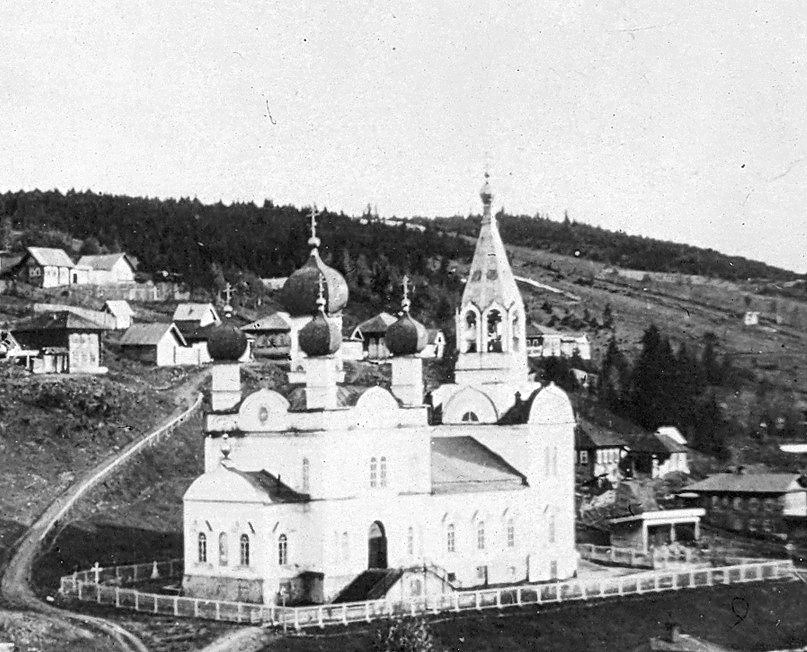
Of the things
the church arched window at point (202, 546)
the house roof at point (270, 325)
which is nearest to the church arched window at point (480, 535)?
the church arched window at point (202, 546)

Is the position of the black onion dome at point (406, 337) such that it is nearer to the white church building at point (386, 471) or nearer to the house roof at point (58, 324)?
the white church building at point (386, 471)

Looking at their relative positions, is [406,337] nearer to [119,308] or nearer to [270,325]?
[270,325]

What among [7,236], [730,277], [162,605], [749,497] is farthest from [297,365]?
[730,277]

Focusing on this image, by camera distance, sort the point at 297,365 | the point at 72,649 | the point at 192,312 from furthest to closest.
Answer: the point at 192,312 → the point at 297,365 → the point at 72,649

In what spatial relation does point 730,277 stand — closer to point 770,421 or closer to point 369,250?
point 369,250

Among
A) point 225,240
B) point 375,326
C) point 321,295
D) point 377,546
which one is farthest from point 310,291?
point 225,240

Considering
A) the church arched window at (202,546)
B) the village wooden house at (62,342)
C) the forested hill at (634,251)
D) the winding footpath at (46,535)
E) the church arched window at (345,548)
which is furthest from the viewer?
the forested hill at (634,251)
